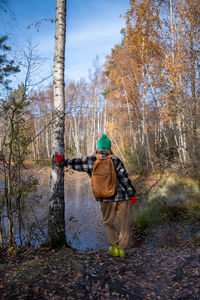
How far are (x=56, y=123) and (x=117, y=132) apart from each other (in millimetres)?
18109

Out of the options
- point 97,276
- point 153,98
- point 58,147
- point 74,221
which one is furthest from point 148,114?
point 97,276

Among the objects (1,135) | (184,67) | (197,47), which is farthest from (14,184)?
(197,47)

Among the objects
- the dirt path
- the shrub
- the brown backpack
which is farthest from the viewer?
the shrub

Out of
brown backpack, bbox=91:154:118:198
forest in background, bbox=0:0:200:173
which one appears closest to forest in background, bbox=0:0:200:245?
forest in background, bbox=0:0:200:173

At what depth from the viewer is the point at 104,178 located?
383 centimetres

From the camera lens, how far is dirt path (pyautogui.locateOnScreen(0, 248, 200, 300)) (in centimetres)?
284

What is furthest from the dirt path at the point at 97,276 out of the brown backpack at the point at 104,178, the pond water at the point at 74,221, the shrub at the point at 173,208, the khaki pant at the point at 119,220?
the shrub at the point at 173,208

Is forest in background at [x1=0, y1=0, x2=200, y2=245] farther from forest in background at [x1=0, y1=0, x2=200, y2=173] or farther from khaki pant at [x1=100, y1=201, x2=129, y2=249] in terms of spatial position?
khaki pant at [x1=100, y1=201, x2=129, y2=249]

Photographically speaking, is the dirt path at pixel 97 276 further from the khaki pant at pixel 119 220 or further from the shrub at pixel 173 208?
the shrub at pixel 173 208

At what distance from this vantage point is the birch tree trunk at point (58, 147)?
432cm

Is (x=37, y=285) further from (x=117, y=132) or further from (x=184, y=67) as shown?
(x=117, y=132)

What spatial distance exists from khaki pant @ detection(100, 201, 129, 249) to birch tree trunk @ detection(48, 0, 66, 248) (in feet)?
2.87

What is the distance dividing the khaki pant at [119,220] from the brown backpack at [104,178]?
329 millimetres

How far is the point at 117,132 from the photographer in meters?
22.3
